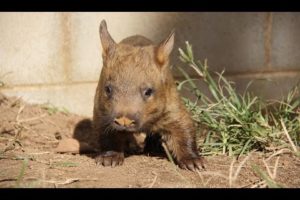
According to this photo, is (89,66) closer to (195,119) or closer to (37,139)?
(37,139)

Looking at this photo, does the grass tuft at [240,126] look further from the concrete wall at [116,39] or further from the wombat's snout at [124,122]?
the wombat's snout at [124,122]

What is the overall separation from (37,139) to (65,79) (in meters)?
0.92

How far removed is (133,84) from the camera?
5227 mm

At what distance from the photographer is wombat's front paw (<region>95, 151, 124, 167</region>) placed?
5344 mm

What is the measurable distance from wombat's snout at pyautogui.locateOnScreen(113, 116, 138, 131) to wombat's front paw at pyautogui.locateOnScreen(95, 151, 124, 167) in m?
0.48

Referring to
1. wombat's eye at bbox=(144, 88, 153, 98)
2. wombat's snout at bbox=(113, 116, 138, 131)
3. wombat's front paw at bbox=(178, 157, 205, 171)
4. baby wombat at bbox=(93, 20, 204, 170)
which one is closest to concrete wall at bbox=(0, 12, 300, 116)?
baby wombat at bbox=(93, 20, 204, 170)

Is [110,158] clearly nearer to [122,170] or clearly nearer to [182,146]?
[122,170]

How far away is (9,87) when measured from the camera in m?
6.94

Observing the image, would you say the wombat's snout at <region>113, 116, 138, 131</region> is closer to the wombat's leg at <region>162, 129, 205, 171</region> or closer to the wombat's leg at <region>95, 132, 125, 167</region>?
the wombat's leg at <region>95, 132, 125, 167</region>

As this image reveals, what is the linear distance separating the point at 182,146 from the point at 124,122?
866 mm

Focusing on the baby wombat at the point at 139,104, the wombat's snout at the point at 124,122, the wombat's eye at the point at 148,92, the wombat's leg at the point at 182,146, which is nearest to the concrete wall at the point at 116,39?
the baby wombat at the point at 139,104

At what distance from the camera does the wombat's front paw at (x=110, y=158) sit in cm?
534

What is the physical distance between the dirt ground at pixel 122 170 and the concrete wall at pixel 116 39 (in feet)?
2.37

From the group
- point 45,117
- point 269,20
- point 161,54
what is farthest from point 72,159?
point 269,20
